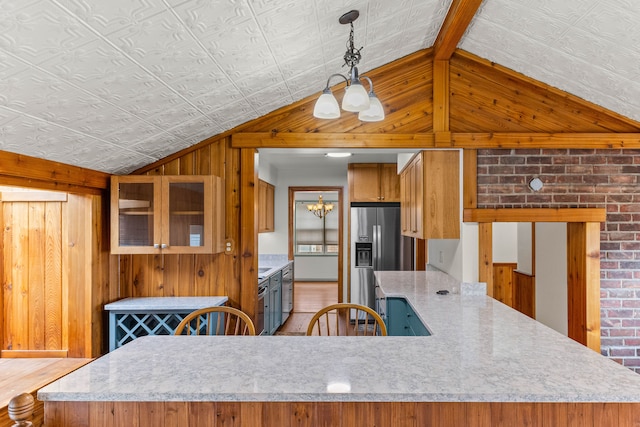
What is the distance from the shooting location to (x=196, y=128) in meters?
3.01

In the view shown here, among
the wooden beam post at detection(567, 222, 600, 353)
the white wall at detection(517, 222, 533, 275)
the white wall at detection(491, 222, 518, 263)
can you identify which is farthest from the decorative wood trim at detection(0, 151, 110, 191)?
the white wall at detection(491, 222, 518, 263)

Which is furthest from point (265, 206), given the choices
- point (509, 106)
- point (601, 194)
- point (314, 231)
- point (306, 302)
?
point (314, 231)

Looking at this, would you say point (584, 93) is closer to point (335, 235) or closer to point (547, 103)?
point (547, 103)

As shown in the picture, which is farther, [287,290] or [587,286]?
[287,290]

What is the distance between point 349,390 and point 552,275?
3.17 meters

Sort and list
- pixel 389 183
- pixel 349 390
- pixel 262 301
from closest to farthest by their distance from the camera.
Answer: pixel 349 390 → pixel 262 301 → pixel 389 183

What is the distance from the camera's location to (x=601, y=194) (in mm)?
3256

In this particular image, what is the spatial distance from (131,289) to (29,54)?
2.31 metres

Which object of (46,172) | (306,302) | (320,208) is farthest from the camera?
(320,208)

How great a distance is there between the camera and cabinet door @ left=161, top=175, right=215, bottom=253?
3145mm

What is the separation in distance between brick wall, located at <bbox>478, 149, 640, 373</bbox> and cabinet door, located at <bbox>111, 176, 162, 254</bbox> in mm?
2550

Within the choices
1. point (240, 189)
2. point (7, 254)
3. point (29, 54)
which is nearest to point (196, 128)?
point (240, 189)

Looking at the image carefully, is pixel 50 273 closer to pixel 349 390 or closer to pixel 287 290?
pixel 349 390

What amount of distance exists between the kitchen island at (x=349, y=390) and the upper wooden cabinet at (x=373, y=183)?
12.3 ft
